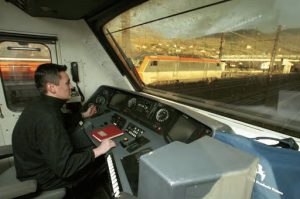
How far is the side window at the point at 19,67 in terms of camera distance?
6.56 feet

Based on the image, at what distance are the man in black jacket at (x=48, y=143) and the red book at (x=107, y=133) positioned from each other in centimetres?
24

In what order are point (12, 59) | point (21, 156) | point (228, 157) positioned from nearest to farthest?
point (228, 157), point (21, 156), point (12, 59)

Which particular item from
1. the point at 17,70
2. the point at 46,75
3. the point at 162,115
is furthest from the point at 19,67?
the point at 162,115

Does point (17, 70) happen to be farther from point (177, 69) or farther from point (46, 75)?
point (177, 69)

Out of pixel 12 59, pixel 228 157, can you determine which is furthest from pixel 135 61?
pixel 228 157

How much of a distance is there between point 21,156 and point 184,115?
3.90 ft

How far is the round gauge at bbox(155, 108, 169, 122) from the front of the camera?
1.55 meters

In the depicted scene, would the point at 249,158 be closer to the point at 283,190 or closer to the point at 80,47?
the point at 283,190

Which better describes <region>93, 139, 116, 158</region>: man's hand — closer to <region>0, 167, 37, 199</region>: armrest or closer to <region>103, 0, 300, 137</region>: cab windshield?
<region>0, 167, 37, 199</region>: armrest

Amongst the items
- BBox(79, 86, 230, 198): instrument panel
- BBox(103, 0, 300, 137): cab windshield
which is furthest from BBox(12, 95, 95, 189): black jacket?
BBox(103, 0, 300, 137): cab windshield

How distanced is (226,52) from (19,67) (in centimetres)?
217

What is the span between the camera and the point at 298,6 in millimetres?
1036

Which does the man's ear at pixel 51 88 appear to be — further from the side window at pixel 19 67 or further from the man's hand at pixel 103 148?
the side window at pixel 19 67

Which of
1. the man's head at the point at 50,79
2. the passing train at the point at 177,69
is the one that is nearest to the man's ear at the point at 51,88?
the man's head at the point at 50,79
